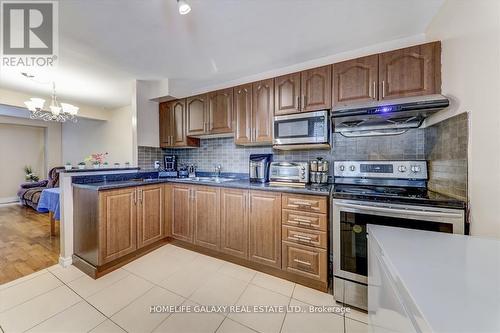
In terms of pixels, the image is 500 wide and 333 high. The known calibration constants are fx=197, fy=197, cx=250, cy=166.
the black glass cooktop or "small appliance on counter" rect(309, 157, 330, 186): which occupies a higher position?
"small appliance on counter" rect(309, 157, 330, 186)

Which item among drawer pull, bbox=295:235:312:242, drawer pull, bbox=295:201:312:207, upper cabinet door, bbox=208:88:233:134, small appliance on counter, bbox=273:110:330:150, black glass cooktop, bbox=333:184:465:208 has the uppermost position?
upper cabinet door, bbox=208:88:233:134

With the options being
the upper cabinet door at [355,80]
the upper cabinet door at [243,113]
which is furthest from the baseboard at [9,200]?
the upper cabinet door at [355,80]

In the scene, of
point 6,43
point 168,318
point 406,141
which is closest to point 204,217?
point 168,318

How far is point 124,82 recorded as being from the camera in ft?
9.87

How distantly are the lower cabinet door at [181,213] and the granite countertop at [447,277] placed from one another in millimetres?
2185

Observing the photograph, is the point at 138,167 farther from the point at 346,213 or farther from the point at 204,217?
the point at 346,213

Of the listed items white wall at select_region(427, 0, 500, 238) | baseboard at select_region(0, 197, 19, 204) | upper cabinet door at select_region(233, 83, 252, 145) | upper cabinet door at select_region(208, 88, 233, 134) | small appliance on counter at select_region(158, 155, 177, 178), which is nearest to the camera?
white wall at select_region(427, 0, 500, 238)

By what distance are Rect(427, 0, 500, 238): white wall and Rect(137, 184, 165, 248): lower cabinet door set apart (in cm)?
292

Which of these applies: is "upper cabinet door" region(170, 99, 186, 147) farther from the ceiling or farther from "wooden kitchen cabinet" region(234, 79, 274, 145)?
"wooden kitchen cabinet" region(234, 79, 274, 145)

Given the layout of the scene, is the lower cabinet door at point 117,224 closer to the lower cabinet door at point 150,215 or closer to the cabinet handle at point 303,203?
the lower cabinet door at point 150,215

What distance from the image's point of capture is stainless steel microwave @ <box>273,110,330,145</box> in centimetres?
200

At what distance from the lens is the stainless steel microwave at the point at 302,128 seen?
2.00 metres

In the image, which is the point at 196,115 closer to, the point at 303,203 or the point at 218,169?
the point at 218,169

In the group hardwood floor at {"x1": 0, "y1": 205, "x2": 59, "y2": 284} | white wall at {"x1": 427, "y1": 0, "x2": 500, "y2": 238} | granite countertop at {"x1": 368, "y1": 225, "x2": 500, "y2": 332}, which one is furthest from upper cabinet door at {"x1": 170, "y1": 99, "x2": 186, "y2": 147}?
white wall at {"x1": 427, "y1": 0, "x2": 500, "y2": 238}
